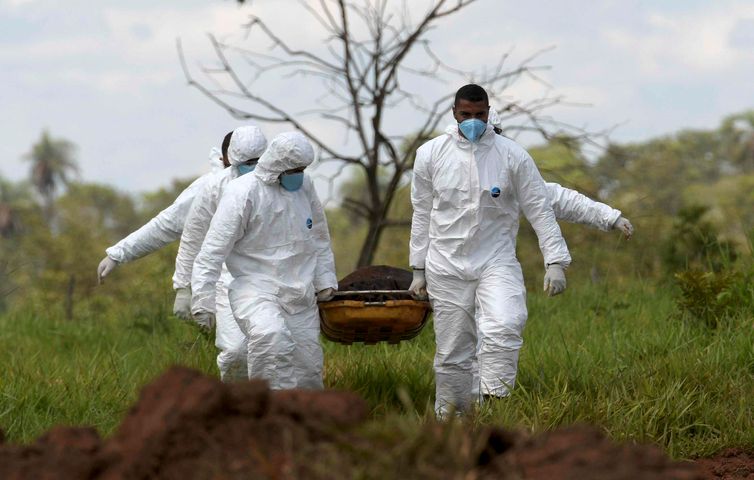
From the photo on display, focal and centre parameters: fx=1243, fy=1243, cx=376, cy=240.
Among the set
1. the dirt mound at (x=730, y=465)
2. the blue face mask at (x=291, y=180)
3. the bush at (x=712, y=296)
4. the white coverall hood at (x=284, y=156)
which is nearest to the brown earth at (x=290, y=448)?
the dirt mound at (x=730, y=465)

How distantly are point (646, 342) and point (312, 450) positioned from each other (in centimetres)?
567

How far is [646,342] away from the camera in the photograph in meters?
8.62

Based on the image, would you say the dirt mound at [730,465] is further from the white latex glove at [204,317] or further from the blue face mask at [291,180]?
the white latex glove at [204,317]

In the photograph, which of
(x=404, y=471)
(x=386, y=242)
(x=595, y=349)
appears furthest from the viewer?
(x=386, y=242)

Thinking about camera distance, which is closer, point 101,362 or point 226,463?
point 226,463

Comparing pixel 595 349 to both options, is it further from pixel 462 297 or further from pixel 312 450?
pixel 312 450

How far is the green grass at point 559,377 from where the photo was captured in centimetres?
670

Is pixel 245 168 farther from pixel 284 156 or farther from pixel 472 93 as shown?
pixel 472 93

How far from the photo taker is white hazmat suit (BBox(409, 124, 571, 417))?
7.40 metres

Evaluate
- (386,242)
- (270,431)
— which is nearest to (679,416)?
(270,431)

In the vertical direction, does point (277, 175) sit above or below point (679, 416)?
above

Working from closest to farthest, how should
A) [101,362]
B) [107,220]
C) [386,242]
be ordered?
[101,362] < [386,242] < [107,220]

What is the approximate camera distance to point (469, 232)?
7.39 m

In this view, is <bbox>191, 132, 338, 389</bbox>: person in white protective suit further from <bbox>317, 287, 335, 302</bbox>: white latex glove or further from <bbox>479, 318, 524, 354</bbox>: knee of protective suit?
<bbox>479, 318, 524, 354</bbox>: knee of protective suit
